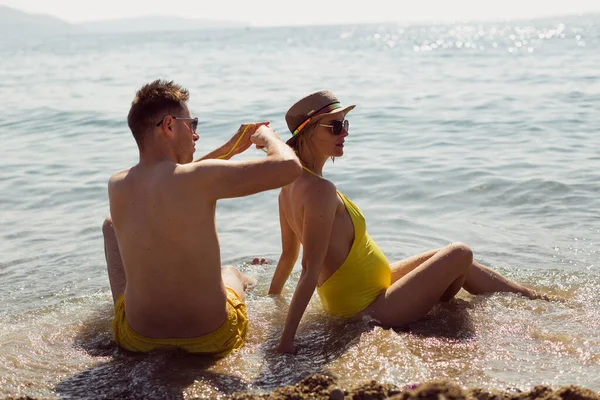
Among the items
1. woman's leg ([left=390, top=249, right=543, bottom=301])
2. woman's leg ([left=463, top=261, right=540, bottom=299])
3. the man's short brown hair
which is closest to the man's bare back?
the man's short brown hair

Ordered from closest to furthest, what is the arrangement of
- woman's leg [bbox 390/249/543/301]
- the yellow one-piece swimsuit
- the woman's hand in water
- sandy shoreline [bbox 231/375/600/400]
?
sandy shoreline [bbox 231/375/600/400] < the woman's hand in water < the yellow one-piece swimsuit < woman's leg [bbox 390/249/543/301]

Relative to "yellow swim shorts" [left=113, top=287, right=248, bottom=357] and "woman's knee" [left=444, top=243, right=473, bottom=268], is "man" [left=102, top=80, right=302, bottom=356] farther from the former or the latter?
"woman's knee" [left=444, top=243, right=473, bottom=268]

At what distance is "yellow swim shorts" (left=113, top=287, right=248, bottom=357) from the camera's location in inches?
180

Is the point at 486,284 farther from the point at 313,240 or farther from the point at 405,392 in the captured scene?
the point at 405,392

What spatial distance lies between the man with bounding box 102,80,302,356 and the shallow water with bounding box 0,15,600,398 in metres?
0.18

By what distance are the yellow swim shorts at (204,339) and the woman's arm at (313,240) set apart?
29cm

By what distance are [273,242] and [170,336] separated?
3482 mm

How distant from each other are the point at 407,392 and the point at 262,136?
1.79m

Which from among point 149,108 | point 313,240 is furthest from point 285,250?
point 149,108

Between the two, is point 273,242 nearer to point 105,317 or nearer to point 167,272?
point 105,317

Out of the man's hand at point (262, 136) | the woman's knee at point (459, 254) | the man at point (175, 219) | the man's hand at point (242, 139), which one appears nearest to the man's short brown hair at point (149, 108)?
the man at point (175, 219)

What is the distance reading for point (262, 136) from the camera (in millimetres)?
4582

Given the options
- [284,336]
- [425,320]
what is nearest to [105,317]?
[284,336]

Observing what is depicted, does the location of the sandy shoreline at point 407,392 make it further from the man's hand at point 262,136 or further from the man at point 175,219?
the man's hand at point 262,136
